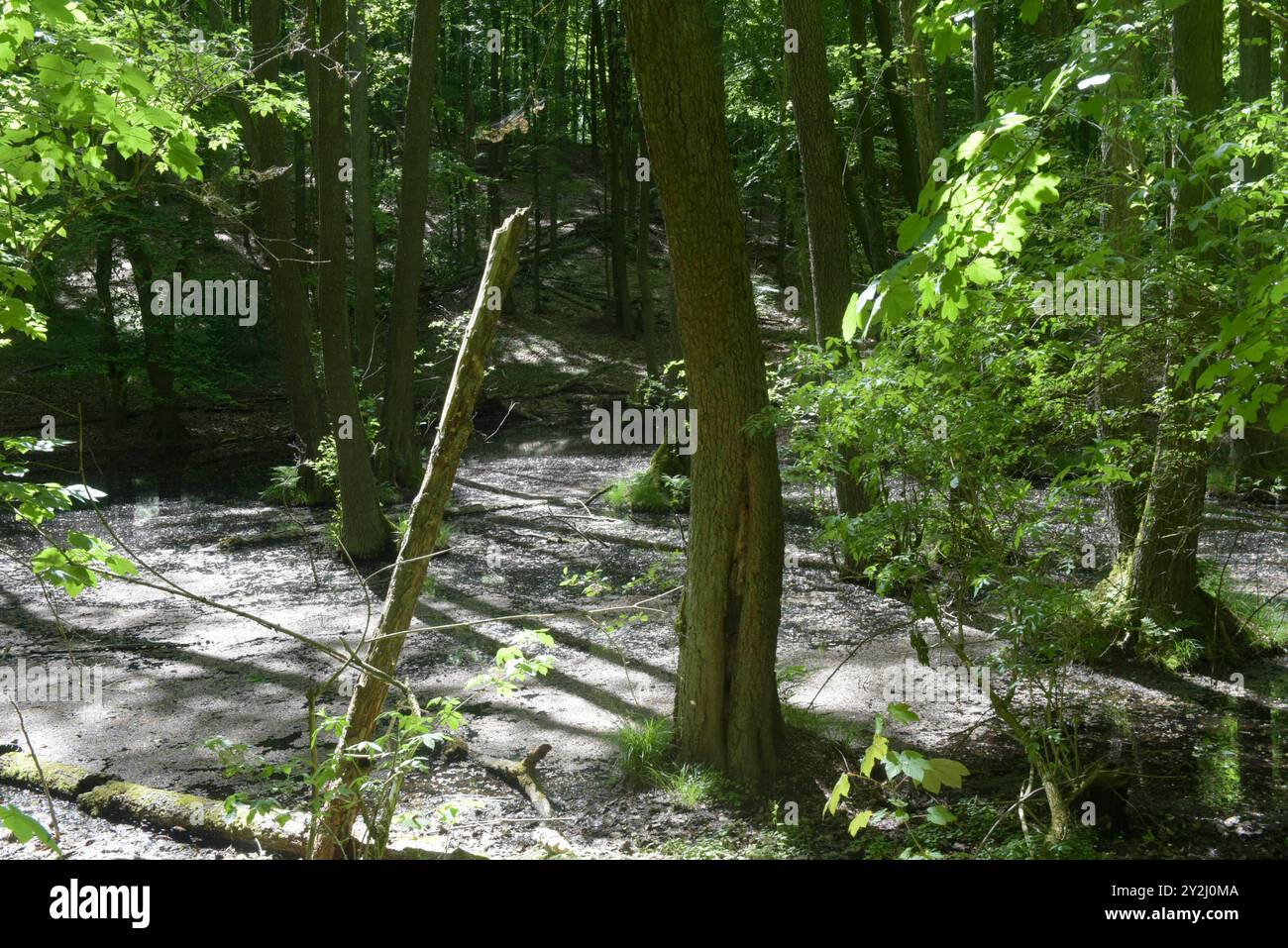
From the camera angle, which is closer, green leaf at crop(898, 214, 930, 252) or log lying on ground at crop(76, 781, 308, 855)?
green leaf at crop(898, 214, 930, 252)

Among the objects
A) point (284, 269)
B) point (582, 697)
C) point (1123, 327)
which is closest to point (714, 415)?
point (1123, 327)

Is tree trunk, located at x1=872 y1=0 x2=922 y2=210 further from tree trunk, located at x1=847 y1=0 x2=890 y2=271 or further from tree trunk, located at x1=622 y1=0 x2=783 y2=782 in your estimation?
tree trunk, located at x1=622 y1=0 x2=783 y2=782

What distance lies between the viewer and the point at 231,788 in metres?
6.26

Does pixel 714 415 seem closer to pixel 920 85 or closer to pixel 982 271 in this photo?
pixel 982 271

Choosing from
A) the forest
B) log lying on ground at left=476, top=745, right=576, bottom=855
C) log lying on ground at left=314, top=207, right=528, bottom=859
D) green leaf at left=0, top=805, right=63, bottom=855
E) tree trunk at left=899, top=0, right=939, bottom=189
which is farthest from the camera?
tree trunk at left=899, top=0, right=939, bottom=189

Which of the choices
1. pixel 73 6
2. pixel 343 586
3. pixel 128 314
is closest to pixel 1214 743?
pixel 73 6

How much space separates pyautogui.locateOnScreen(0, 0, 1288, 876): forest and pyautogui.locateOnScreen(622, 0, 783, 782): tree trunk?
0.03 metres

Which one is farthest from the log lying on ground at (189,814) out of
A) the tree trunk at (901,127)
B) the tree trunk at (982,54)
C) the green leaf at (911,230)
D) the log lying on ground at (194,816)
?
the tree trunk at (901,127)

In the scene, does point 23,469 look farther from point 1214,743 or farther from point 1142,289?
point 1214,743

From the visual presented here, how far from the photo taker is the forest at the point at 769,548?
3.77 metres

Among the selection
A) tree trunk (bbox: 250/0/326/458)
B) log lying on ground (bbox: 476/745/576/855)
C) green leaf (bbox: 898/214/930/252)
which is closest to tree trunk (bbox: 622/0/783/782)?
log lying on ground (bbox: 476/745/576/855)

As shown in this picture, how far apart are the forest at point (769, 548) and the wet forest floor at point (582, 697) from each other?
50mm

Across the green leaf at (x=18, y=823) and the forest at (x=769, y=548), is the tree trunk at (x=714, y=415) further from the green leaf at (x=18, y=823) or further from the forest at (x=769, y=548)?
the green leaf at (x=18, y=823)

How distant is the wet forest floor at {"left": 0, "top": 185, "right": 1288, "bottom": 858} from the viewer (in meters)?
Result: 5.43
